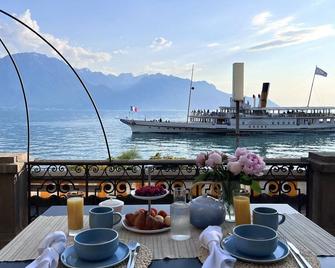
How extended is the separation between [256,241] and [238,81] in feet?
7.33

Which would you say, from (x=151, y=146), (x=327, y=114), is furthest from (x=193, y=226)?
(x=327, y=114)

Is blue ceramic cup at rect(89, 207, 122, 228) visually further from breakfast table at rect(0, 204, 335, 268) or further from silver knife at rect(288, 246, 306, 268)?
silver knife at rect(288, 246, 306, 268)

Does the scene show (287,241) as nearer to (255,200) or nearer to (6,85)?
(255,200)

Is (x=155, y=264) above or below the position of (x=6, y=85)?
below

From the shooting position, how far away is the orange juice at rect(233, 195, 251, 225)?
1.72 m

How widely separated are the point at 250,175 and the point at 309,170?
1771 millimetres

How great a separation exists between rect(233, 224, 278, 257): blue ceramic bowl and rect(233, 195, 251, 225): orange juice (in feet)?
0.68

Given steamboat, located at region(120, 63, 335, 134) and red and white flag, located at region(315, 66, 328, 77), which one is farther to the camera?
steamboat, located at region(120, 63, 335, 134)

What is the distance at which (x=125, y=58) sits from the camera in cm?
5262

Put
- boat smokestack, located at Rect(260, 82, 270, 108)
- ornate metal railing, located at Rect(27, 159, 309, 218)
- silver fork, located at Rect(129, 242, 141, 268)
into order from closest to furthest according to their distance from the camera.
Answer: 1. silver fork, located at Rect(129, 242, 141, 268)
2. ornate metal railing, located at Rect(27, 159, 309, 218)
3. boat smokestack, located at Rect(260, 82, 270, 108)

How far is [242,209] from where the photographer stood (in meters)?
1.72

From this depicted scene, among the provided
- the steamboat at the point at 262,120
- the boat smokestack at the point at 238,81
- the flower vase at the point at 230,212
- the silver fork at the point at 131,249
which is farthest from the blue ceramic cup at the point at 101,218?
the steamboat at the point at 262,120

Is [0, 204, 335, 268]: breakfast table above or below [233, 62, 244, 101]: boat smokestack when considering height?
below

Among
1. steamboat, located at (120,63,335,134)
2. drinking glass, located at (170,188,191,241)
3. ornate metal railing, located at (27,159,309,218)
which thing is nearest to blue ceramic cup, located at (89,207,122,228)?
drinking glass, located at (170,188,191,241)
